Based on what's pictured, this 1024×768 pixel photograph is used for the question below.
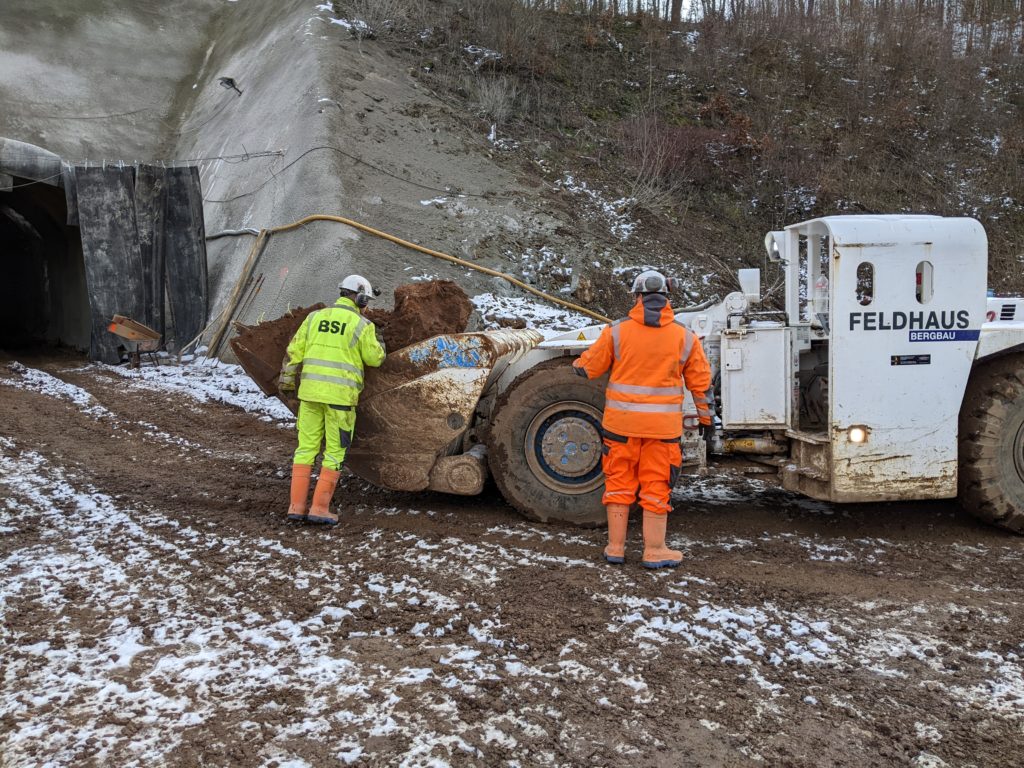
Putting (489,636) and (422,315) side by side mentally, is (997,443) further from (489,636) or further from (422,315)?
(422,315)

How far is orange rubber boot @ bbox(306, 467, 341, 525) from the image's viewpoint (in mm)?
5547

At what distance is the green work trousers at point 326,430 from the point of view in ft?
18.2

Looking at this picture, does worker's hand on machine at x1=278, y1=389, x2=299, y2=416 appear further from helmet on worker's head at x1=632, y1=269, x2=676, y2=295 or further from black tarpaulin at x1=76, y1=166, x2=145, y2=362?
black tarpaulin at x1=76, y1=166, x2=145, y2=362

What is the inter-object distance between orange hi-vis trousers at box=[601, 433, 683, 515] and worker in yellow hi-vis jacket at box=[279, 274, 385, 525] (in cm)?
183

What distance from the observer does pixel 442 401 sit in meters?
5.62

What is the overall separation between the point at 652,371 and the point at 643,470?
60 cm

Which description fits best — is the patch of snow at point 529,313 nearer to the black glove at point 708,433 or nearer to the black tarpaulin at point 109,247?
the black glove at point 708,433

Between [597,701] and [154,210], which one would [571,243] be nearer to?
[154,210]

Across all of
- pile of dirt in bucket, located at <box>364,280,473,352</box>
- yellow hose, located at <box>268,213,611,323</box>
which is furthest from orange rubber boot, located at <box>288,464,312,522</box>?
yellow hose, located at <box>268,213,611,323</box>

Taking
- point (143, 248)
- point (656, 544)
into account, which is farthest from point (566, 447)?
point (143, 248)

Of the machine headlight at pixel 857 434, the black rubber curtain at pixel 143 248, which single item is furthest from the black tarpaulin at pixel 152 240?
the machine headlight at pixel 857 434

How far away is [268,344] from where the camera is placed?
600cm

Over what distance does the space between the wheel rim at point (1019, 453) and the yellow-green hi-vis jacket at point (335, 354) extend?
13.9 feet

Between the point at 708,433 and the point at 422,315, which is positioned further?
the point at 422,315
